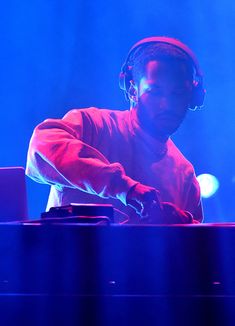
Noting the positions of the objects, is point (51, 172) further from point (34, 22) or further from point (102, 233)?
point (34, 22)

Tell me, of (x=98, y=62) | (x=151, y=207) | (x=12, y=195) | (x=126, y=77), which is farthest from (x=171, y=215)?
(x=98, y=62)

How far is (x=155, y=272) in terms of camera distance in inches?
27.2

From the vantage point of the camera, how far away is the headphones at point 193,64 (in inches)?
47.8

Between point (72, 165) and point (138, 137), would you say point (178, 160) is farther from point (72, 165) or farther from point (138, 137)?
point (72, 165)

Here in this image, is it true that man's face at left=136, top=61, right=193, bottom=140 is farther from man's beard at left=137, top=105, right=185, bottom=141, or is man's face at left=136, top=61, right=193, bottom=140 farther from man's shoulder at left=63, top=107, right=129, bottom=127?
man's shoulder at left=63, top=107, right=129, bottom=127

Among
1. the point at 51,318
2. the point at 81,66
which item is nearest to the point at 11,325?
the point at 51,318

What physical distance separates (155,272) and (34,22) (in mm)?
2644

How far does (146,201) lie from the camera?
806mm

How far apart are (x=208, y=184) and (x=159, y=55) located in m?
1.90

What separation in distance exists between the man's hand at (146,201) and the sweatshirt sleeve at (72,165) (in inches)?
0.7

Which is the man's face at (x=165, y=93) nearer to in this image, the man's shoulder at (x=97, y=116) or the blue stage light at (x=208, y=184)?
the man's shoulder at (x=97, y=116)

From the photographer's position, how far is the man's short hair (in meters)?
1.19

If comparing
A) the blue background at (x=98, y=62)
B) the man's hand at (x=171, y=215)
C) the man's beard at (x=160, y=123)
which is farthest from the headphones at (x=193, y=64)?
the blue background at (x=98, y=62)

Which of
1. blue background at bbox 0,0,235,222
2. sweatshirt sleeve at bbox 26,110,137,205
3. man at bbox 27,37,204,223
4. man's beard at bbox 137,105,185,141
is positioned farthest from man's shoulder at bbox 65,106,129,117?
blue background at bbox 0,0,235,222
